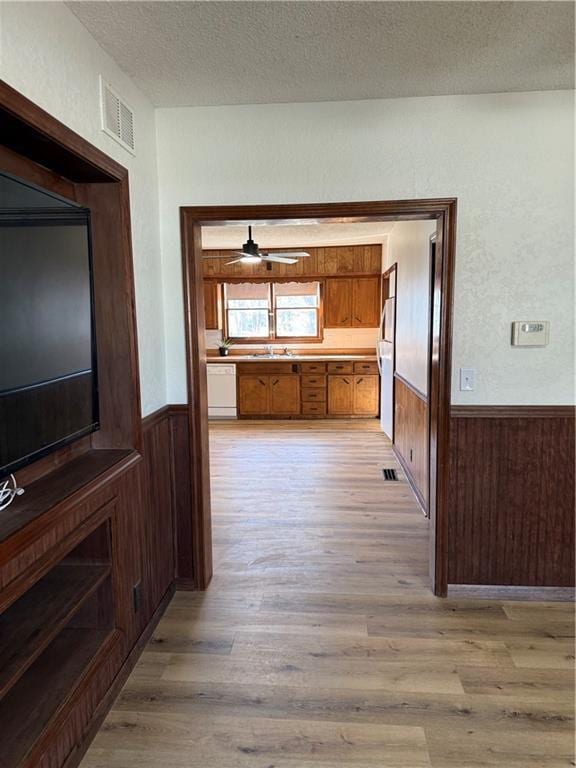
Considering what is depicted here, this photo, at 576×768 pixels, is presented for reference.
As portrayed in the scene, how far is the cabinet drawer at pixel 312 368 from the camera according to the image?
6684 millimetres

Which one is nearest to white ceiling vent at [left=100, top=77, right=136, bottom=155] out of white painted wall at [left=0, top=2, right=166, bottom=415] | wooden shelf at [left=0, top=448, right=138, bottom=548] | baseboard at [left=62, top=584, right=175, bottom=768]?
white painted wall at [left=0, top=2, right=166, bottom=415]

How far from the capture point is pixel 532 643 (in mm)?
2188

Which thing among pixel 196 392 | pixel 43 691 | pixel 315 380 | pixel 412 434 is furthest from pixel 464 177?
→ pixel 315 380

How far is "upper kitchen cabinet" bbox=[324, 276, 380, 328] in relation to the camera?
6918 millimetres

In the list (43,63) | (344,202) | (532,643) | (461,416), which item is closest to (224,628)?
(532,643)

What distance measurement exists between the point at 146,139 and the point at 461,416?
82.2 inches

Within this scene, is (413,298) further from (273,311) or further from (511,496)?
(273,311)

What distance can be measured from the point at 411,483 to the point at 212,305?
14.4 ft

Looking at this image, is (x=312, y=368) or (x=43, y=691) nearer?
(x=43, y=691)

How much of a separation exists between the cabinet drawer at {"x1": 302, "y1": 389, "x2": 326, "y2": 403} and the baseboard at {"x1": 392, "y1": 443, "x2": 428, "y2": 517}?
5.89 ft

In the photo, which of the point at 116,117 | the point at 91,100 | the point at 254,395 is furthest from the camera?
the point at 254,395

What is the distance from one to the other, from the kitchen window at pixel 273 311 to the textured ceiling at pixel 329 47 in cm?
489

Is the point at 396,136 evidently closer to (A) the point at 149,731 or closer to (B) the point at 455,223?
(B) the point at 455,223

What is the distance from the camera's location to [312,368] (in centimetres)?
670
